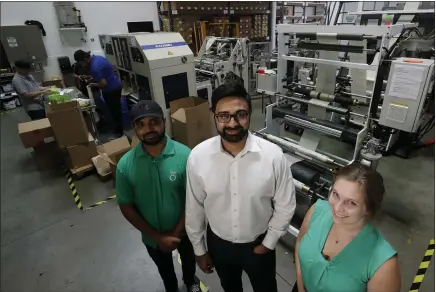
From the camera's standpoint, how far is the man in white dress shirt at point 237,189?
1177 mm

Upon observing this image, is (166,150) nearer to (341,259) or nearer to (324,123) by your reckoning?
(341,259)

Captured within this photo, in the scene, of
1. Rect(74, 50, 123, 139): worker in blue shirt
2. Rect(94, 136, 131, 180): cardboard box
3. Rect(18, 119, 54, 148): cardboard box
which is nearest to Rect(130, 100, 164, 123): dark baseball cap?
Rect(94, 136, 131, 180): cardboard box

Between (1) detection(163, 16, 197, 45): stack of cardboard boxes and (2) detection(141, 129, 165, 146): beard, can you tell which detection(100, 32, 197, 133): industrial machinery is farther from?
(1) detection(163, 16, 197, 45): stack of cardboard boxes

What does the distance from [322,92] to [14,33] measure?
22.0 feet

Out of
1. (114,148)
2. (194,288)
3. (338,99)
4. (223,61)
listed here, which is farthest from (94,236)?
(223,61)

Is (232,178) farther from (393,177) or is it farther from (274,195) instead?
(393,177)

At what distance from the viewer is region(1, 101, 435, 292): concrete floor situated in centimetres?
220

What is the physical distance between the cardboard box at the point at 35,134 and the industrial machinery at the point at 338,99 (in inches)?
120

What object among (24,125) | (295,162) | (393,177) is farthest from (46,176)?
(393,177)

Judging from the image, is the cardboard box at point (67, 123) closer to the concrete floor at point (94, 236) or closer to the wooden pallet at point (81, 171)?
the wooden pallet at point (81, 171)

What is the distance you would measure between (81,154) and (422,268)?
13.2 ft

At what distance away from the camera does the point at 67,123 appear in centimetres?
335

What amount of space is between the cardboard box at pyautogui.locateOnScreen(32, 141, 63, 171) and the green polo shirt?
3032mm

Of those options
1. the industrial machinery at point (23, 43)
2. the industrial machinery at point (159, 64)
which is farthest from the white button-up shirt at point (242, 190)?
the industrial machinery at point (23, 43)
